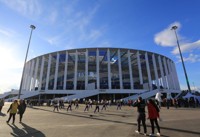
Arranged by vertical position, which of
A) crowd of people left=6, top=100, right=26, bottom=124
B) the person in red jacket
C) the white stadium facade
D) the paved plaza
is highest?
the white stadium facade

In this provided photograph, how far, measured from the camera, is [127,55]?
55.7m

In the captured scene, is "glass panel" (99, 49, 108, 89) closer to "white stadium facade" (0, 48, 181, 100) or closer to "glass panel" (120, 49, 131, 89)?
"white stadium facade" (0, 48, 181, 100)

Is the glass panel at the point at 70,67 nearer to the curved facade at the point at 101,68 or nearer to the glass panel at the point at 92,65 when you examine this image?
the curved facade at the point at 101,68

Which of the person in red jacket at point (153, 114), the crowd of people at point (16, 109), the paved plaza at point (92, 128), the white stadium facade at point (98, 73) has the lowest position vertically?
the paved plaza at point (92, 128)

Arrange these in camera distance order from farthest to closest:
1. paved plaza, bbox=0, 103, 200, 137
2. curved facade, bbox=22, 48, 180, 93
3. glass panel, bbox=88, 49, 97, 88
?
glass panel, bbox=88, 49, 97, 88, curved facade, bbox=22, 48, 180, 93, paved plaza, bbox=0, 103, 200, 137


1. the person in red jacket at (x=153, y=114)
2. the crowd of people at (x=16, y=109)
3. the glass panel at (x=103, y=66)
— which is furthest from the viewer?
the glass panel at (x=103, y=66)

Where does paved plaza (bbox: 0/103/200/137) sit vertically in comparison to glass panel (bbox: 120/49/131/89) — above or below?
below

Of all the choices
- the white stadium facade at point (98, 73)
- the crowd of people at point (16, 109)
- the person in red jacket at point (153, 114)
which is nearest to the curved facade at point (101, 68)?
Answer: the white stadium facade at point (98, 73)

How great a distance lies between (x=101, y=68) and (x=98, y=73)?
31.3 ft

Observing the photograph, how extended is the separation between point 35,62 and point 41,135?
61.2 m

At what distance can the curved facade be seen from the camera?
177 feet

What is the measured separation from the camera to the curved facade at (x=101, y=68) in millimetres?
53812

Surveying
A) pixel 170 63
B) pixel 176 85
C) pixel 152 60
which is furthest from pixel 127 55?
pixel 176 85

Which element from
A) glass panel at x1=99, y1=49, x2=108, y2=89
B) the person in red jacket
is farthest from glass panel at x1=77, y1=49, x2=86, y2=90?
the person in red jacket
